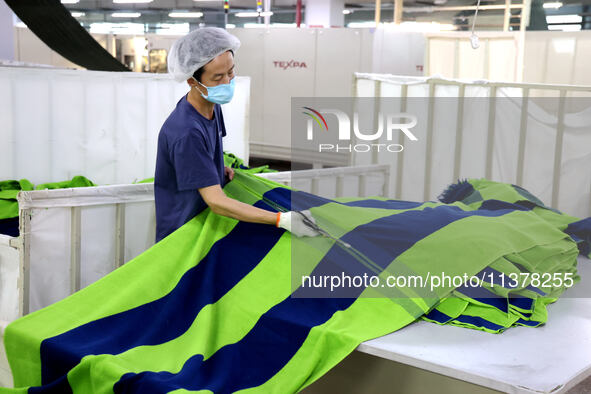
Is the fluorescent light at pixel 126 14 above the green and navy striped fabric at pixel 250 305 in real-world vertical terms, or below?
above

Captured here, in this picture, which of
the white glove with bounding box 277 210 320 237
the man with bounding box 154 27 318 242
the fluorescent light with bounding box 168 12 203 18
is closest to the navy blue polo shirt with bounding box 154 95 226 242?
the man with bounding box 154 27 318 242

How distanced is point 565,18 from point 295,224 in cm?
1308

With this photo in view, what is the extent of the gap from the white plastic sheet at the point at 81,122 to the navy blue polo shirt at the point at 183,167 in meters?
1.46

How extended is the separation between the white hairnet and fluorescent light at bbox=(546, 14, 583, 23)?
12.5 meters

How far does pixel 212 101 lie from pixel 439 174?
7.75ft

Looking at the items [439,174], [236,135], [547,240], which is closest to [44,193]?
[547,240]

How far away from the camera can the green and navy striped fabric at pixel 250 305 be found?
71.5 inches

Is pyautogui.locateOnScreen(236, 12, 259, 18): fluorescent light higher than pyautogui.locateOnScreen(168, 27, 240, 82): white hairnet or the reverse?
higher

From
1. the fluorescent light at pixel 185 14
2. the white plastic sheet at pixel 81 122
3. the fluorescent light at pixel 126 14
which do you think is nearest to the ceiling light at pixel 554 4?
the fluorescent light at pixel 185 14

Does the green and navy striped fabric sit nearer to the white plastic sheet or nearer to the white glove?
the white glove

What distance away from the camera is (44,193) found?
2164 millimetres

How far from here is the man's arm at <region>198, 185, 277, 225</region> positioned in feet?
7.05

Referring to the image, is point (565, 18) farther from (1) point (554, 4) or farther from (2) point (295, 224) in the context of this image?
(2) point (295, 224)

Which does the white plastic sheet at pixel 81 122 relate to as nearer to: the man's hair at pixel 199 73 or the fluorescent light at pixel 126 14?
the man's hair at pixel 199 73
